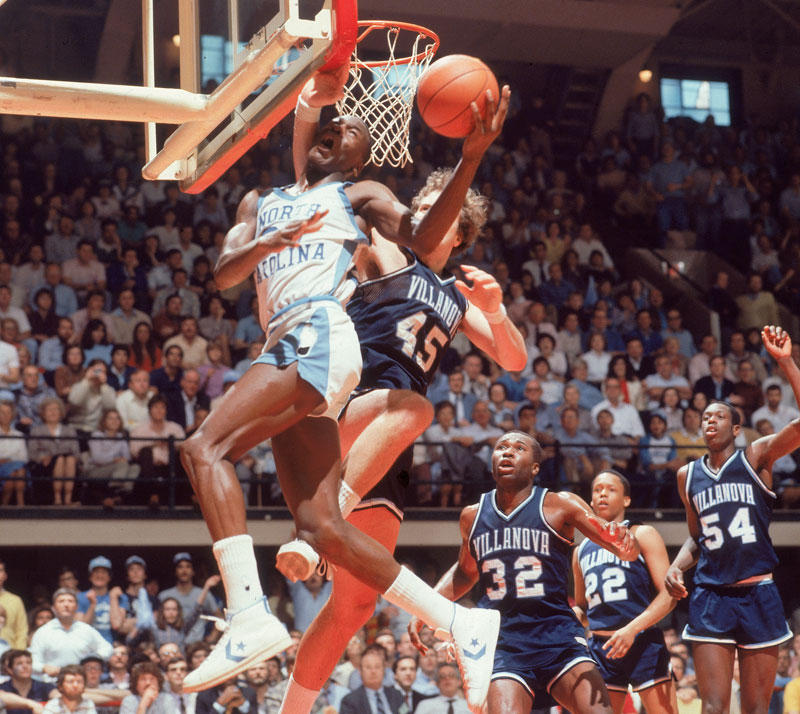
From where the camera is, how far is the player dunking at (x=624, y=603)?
688cm

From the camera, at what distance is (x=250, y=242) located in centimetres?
444

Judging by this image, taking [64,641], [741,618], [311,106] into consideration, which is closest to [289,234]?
[311,106]

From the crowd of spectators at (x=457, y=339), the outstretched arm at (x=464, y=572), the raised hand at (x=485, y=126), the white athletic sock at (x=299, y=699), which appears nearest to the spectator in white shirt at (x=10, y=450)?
the crowd of spectators at (x=457, y=339)

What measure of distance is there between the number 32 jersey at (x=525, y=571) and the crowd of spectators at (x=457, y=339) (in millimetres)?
4664

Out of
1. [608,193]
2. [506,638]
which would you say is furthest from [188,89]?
[608,193]

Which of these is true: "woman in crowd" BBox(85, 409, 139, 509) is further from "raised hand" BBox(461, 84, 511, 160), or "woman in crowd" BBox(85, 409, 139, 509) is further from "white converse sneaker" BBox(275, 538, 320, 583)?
"raised hand" BBox(461, 84, 511, 160)

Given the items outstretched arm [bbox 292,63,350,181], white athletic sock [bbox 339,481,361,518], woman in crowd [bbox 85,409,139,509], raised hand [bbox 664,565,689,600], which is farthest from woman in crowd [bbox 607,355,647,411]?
outstretched arm [bbox 292,63,350,181]

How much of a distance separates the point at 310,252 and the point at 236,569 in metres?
1.15

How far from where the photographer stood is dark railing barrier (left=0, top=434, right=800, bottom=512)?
10.4 meters

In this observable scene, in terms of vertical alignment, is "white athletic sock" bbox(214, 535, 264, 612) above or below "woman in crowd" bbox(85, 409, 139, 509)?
below

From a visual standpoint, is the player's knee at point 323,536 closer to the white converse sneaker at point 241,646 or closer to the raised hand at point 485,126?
the white converse sneaker at point 241,646

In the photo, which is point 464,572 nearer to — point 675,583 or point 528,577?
point 528,577

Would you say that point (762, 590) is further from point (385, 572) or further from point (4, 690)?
point (4, 690)

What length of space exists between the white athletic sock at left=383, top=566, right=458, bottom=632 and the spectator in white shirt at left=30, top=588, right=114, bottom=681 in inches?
205
